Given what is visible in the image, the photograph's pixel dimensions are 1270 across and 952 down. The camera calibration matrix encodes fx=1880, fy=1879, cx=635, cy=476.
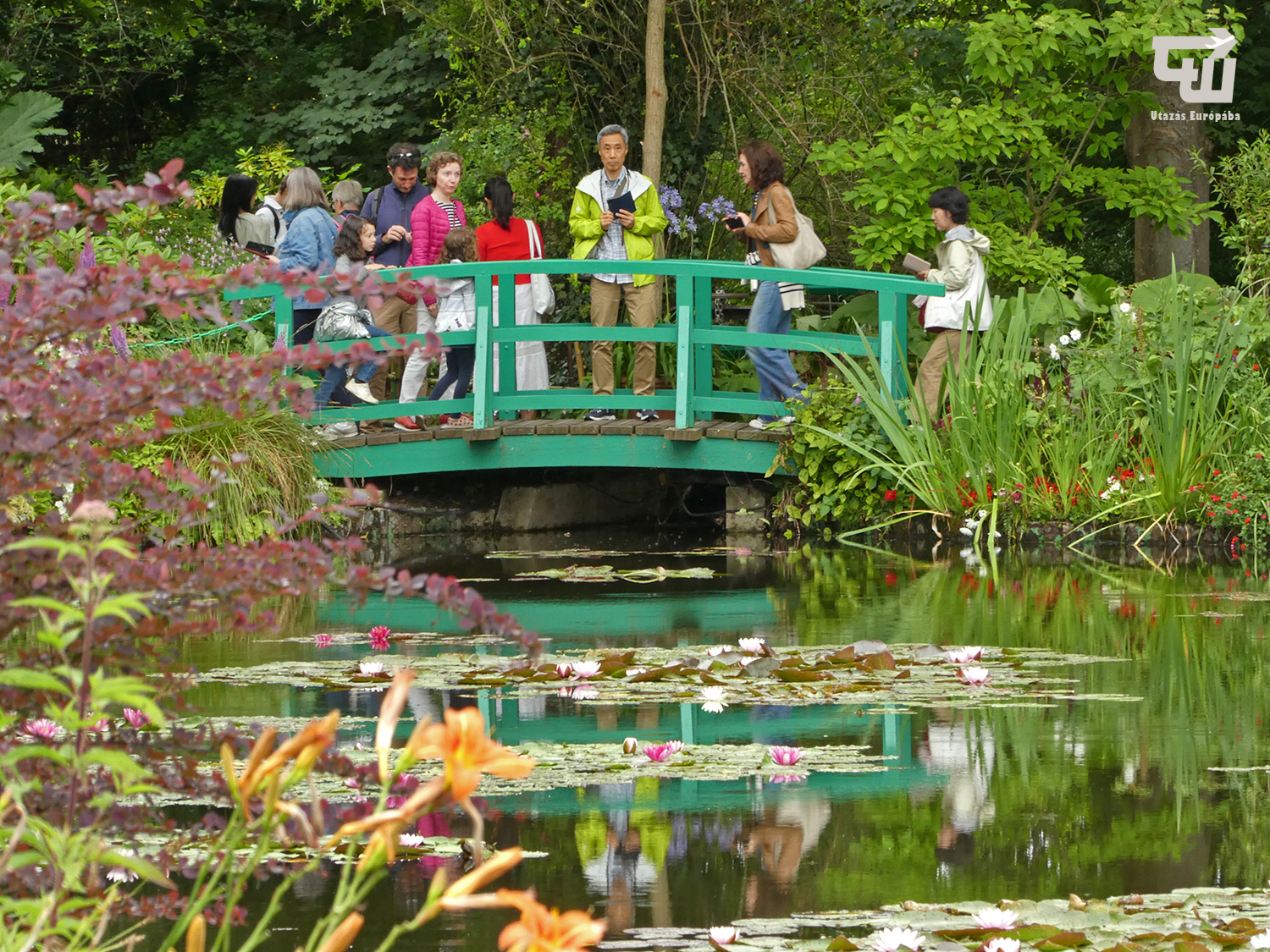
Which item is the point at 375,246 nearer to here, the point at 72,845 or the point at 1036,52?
the point at 1036,52

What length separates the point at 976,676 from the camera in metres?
5.32

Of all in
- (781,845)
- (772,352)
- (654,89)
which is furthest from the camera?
(654,89)

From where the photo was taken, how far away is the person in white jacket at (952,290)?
10438 mm

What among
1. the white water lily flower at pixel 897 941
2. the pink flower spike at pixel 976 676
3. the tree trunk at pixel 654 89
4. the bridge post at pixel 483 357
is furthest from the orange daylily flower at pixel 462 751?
the tree trunk at pixel 654 89

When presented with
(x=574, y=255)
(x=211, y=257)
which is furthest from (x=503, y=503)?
(x=211, y=257)

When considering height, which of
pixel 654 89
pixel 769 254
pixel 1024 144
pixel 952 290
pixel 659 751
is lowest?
pixel 659 751

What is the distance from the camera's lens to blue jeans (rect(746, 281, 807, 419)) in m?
10.9

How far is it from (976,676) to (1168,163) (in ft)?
31.6

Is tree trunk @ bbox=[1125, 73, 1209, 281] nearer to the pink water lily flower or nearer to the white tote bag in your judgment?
the white tote bag

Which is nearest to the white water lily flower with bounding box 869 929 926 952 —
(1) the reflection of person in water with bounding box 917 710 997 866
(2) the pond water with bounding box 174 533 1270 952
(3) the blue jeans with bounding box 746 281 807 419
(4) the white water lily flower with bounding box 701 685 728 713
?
(2) the pond water with bounding box 174 533 1270 952

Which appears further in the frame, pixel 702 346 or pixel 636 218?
pixel 702 346

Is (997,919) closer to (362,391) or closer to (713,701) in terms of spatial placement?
(713,701)

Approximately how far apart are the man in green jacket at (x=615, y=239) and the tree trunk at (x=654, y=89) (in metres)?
1.33

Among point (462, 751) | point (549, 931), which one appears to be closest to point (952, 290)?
point (462, 751)
